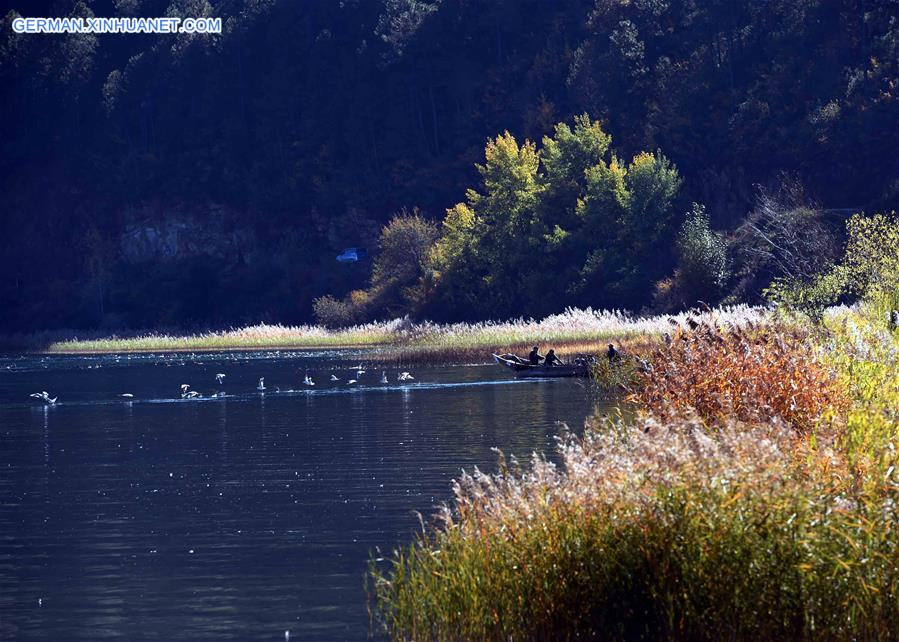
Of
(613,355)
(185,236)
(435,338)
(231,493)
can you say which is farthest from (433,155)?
(231,493)

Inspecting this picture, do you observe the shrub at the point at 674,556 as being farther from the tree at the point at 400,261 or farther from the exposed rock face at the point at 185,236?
the exposed rock face at the point at 185,236

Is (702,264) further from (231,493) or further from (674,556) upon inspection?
(674,556)

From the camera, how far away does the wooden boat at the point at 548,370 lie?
47938mm

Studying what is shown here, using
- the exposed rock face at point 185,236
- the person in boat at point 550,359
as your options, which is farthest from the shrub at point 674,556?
the exposed rock face at point 185,236

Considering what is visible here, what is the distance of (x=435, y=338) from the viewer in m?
68.9

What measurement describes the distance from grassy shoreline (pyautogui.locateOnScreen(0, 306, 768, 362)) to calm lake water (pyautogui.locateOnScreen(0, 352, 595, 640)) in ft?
25.3

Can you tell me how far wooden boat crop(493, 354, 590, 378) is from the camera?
47938mm

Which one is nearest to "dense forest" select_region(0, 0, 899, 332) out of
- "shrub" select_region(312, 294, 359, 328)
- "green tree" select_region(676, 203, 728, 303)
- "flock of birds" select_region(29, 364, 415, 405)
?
"green tree" select_region(676, 203, 728, 303)

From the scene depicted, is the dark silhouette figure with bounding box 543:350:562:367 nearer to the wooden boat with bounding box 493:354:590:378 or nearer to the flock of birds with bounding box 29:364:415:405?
the wooden boat with bounding box 493:354:590:378

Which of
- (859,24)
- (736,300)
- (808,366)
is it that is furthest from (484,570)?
(859,24)

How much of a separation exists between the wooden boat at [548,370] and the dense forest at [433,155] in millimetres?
23305

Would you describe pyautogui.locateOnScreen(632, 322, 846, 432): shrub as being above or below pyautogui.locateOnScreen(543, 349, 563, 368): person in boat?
above

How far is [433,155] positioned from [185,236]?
21.7 metres

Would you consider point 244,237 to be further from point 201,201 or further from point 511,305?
point 511,305
